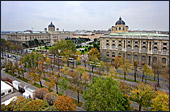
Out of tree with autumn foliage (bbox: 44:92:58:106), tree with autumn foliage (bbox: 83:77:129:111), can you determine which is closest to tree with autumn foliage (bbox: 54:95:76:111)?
tree with autumn foliage (bbox: 83:77:129:111)

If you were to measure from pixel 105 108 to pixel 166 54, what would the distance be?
128ft

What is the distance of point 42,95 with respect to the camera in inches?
977

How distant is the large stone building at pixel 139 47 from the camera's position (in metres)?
46.2

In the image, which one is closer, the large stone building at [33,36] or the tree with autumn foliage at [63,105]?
the tree with autumn foliage at [63,105]

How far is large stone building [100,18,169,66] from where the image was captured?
46.2 meters

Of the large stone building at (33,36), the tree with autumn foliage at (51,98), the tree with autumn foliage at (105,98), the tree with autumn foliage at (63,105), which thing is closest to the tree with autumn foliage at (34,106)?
the tree with autumn foliage at (63,105)

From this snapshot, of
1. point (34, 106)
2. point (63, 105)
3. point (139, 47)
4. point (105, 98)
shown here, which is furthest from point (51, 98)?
point (139, 47)

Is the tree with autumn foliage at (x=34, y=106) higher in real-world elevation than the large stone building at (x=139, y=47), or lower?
lower

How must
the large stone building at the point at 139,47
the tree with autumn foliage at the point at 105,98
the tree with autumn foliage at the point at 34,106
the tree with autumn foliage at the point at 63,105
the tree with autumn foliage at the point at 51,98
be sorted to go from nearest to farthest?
the tree with autumn foliage at the point at 34,106 < the tree with autumn foliage at the point at 63,105 < the tree with autumn foliage at the point at 105,98 < the tree with autumn foliage at the point at 51,98 < the large stone building at the point at 139,47

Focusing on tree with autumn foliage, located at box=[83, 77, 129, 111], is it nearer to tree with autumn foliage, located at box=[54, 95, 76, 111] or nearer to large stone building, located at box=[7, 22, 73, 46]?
tree with autumn foliage, located at box=[54, 95, 76, 111]

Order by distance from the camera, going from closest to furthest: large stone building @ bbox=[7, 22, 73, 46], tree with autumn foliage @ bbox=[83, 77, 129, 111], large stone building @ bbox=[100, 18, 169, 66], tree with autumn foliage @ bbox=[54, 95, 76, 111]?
tree with autumn foliage @ bbox=[54, 95, 76, 111] → tree with autumn foliage @ bbox=[83, 77, 129, 111] → large stone building @ bbox=[100, 18, 169, 66] → large stone building @ bbox=[7, 22, 73, 46]

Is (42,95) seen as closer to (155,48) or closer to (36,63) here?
(36,63)

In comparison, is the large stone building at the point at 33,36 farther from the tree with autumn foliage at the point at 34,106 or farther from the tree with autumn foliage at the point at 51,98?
the tree with autumn foliage at the point at 34,106

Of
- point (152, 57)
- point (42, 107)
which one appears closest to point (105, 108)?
point (42, 107)
